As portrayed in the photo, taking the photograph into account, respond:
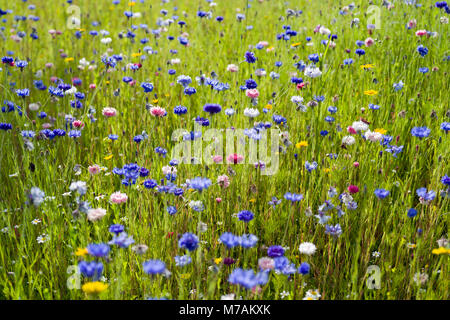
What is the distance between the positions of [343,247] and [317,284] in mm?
266

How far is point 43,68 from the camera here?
3941mm

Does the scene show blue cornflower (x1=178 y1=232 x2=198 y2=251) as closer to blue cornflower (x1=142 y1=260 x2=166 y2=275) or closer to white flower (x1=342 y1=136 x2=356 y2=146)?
blue cornflower (x1=142 y1=260 x2=166 y2=275)

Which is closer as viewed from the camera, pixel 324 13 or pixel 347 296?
pixel 347 296

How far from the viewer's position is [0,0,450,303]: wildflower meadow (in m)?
1.67

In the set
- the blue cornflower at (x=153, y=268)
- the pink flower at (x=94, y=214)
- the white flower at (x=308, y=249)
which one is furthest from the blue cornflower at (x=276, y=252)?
the pink flower at (x=94, y=214)

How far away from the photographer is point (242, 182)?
220 centimetres

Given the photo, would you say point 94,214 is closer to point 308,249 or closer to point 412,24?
point 308,249

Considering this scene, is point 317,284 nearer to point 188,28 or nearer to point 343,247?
point 343,247

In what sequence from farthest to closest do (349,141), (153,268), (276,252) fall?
(349,141)
(276,252)
(153,268)

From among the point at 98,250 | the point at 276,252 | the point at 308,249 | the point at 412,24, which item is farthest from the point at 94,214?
the point at 412,24

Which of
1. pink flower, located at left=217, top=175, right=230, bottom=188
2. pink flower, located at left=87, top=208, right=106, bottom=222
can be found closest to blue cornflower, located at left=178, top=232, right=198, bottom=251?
pink flower, located at left=87, top=208, right=106, bottom=222

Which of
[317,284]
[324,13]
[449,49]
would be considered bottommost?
[317,284]
